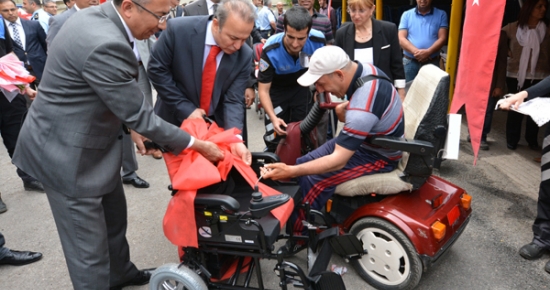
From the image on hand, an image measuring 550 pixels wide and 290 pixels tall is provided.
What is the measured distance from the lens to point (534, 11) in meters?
4.40

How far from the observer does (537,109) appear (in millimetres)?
2434

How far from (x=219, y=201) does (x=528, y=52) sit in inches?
173

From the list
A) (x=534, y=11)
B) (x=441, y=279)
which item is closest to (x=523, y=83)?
(x=534, y=11)

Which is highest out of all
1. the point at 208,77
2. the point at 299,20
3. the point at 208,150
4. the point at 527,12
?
the point at 299,20

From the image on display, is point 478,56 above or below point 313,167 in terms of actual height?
above

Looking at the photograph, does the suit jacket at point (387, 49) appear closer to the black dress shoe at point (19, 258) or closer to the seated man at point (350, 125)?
the seated man at point (350, 125)

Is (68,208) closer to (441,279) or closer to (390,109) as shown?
(390,109)

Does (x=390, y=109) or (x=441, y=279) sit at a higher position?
(x=390, y=109)

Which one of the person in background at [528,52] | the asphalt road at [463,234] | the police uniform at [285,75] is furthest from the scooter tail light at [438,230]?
the person in background at [528,52]

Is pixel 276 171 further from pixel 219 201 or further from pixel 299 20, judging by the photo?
pixel 299 20

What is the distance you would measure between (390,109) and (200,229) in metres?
1.33

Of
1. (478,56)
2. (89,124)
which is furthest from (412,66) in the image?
(89,124)

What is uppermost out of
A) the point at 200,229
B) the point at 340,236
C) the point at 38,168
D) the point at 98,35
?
the point at 98,35

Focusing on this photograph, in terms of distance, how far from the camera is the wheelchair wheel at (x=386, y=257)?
7.74ft
